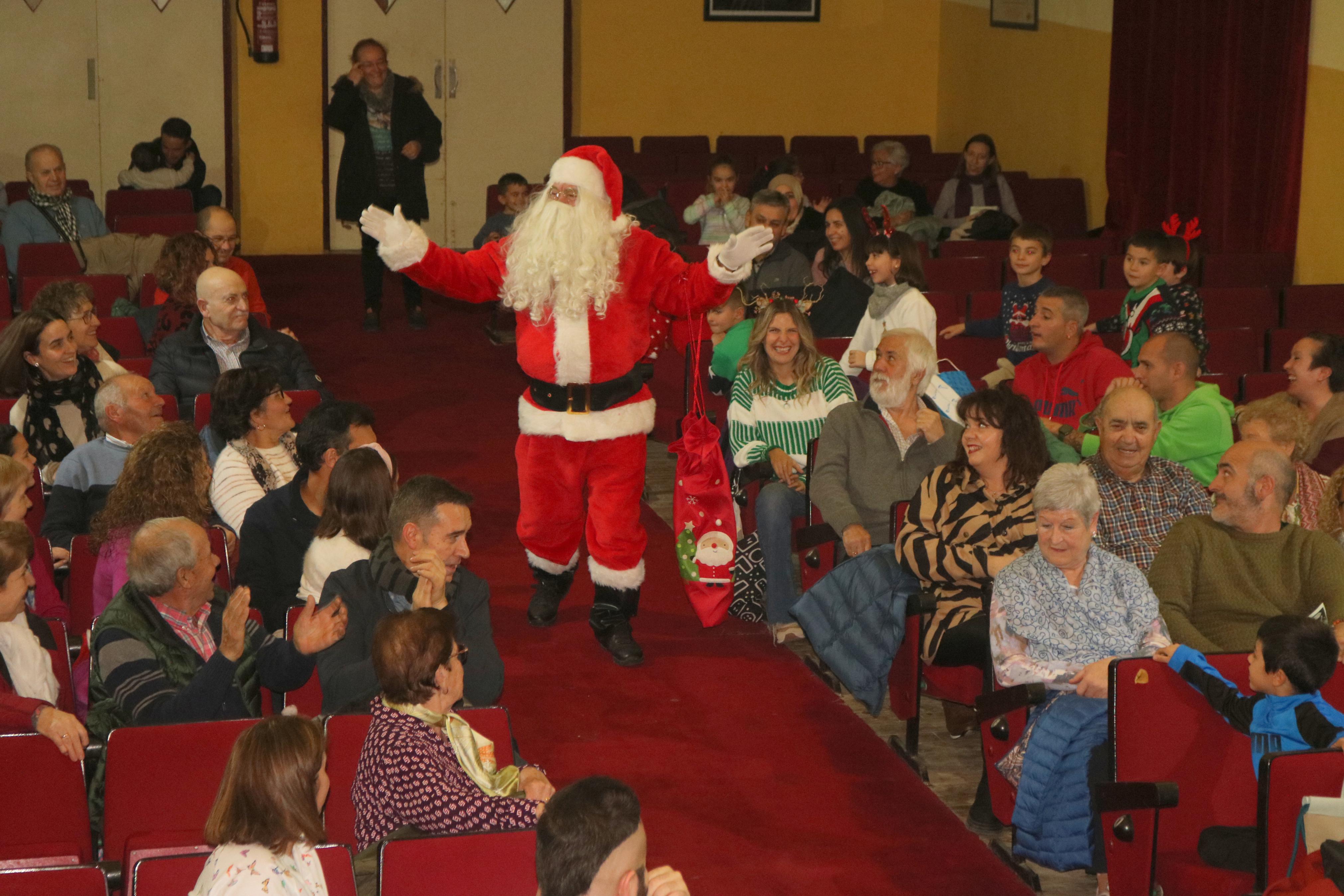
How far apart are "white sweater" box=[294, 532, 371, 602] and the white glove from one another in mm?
968

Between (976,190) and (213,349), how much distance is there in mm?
5189

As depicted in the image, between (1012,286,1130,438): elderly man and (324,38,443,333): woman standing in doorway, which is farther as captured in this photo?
(324,38,443,333): woman standing in doorway

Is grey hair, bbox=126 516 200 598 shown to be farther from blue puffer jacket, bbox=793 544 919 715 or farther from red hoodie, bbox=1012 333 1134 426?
red hoodie, bbox=1012 333 1134 426

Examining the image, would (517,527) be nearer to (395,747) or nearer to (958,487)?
(958,487)

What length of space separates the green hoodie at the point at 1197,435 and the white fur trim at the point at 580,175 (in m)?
1.83

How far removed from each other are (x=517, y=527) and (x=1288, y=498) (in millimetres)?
2246

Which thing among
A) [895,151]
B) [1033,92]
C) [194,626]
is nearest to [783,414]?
[194,626]

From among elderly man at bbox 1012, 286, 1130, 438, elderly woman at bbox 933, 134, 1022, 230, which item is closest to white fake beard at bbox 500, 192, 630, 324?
elderly man at bbox 1012, 286, 1130, 438

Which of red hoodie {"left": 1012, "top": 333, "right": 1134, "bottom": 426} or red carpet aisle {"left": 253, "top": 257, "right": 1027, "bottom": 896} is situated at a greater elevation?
red hoodie {"left": 1012, "top": 333, "right": 1134, "bottom": 426}

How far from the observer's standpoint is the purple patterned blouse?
2.52m

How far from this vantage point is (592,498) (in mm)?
4473

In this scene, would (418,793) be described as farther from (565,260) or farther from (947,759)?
(565,260)

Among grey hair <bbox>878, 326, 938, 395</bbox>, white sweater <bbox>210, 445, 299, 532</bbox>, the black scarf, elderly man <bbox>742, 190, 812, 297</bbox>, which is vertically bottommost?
white sweater <bbox>210, 445, 299, 532</bbox>

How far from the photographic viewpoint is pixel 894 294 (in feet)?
18.2
